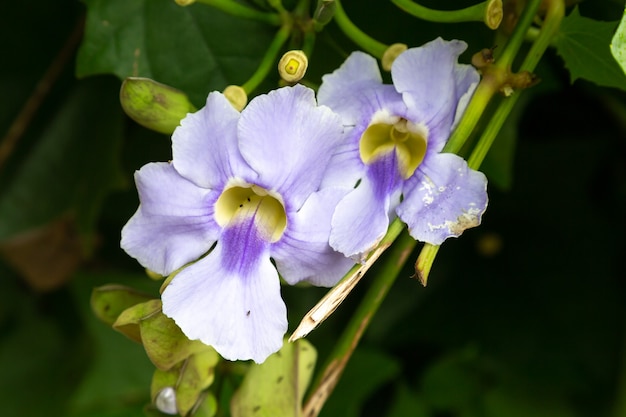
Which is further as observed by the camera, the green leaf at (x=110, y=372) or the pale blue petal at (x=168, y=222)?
the green leaf at (x=110, y=372)

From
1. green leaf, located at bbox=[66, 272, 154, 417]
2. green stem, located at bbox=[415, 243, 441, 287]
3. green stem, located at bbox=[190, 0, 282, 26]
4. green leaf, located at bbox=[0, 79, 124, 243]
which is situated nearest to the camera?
green stem, located at bbox=[415, 243, 441, 287]

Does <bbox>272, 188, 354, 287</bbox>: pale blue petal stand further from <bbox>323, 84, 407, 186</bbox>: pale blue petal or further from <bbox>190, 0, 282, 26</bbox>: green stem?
<bbox>190, 0, 282, 26</bbox>: green stem

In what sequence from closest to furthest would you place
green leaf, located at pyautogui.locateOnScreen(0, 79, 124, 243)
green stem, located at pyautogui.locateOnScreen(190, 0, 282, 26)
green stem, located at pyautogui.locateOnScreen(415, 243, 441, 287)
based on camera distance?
green stem, located at pyautogui.locateOnScreen(415, 243, 441, 287) < green stem, located at pyautogui.locateOnScreen(190, 0, 282, 26) < green leaf, located at pyautogui.locateOnScreen(0, 79, 124, 243)

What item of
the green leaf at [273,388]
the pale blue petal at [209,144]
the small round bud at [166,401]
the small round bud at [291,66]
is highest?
the small round bud at [291,66]

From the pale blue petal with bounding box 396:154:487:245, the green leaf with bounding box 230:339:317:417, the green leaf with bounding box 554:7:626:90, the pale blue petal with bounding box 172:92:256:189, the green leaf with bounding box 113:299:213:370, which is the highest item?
the green leaf with bounding box 554:7:626:90

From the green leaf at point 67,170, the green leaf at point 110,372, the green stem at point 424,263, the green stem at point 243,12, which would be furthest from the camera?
the green leaf at point 110,372

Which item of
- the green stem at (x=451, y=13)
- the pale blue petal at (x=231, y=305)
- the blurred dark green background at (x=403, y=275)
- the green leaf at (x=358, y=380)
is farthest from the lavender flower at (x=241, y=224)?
the green leaf at (x=358, y=380)

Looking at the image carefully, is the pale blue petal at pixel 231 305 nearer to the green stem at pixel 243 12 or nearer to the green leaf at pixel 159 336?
the green leaf at pixel 159 336

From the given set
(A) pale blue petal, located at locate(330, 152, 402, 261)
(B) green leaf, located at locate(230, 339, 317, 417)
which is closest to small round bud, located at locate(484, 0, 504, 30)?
(A) pale blue petal, located at locate(330, 152, 402, 261)
